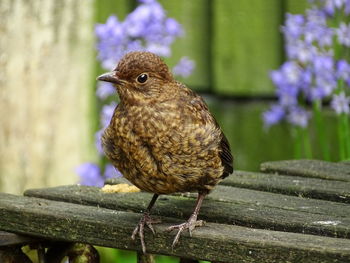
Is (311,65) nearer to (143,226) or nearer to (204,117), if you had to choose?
(204,117)

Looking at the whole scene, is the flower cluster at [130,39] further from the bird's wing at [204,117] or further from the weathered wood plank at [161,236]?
→ the bird's wing at [204,117]

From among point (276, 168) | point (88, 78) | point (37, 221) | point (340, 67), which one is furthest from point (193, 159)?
point (88, 78)

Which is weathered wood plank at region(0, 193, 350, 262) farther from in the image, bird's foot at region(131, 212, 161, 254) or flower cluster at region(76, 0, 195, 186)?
flower cluster at region(76, 0, 195, 186)

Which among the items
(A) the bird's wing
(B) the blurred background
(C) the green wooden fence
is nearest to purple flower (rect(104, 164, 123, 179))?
(B) the blurred background

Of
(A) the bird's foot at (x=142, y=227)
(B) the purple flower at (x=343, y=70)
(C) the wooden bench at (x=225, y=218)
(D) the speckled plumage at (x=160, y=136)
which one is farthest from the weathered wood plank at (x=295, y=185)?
(B) the purple flower at (x=343, y=70)

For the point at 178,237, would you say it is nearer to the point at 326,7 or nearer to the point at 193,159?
the point at 193,159
